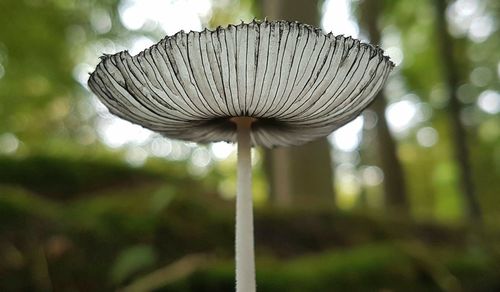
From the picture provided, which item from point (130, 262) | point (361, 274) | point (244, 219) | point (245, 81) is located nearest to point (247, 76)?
point (245, 81)

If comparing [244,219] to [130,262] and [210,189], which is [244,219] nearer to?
[130,262]

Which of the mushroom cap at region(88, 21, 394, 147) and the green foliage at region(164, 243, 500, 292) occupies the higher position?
the mushroom cap at region(88, 21, 394, 147)

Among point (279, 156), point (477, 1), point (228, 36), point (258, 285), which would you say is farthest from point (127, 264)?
point (477, 1)

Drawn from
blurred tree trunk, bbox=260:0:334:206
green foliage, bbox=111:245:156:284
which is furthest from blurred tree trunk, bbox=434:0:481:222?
green foliage, bbox=111:245:156:284

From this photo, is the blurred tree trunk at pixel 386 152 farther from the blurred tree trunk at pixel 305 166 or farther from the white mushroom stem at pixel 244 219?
the white mushroom stem at pixel 244 219

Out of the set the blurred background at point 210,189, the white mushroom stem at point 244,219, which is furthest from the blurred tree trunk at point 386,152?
the white mushroom stem at point 244,219

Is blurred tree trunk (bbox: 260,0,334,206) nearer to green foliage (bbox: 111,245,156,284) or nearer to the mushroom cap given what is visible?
green foliage (bbox: 111,245,156,284)

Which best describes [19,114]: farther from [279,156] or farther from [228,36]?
[228,36]
